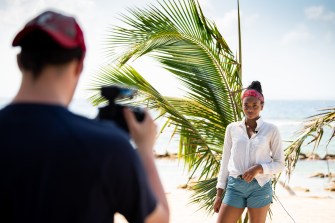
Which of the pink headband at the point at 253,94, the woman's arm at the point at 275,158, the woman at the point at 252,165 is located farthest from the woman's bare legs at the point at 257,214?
the pink headband at the point at 253,94

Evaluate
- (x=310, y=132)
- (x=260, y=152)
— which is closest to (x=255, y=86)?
(x=260, y=152)

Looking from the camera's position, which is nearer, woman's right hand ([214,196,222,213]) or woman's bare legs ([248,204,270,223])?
woman's bare legs ([248,204,270,223])

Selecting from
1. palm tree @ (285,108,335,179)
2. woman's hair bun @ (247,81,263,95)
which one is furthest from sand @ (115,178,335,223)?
woman's hair bun @ (247,81,263,95)

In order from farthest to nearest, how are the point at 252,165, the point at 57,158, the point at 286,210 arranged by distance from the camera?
the point at 286,210 → the point at 252,165 → the point at 57,158

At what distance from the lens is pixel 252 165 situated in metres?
3.34

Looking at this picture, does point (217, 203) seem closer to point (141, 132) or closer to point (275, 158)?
point (275, 158)

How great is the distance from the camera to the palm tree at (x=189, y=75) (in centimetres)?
405

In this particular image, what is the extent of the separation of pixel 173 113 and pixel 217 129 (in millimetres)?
575

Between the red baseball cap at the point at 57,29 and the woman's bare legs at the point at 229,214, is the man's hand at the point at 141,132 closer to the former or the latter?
the red baseball cap at the point at 57,29

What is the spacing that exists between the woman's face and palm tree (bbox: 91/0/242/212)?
57 cm

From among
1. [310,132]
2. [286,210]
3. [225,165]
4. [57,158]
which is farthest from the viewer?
[286,210]

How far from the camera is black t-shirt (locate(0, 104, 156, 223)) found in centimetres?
81

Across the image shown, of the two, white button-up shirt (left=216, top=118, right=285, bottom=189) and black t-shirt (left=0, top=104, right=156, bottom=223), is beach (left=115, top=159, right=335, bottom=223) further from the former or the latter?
A: black t-shirt (left=0, top=104, right=156, bottom=223)

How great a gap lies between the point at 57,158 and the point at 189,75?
11.1ft
